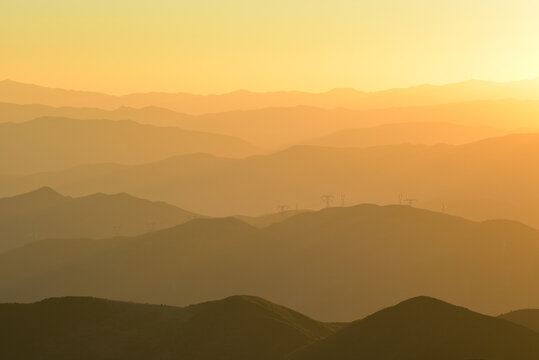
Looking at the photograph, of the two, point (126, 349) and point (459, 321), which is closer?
point (459, 321)

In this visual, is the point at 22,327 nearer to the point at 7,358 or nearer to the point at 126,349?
the point at 7,358

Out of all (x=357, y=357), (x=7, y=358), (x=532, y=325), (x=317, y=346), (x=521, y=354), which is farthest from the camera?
(x=532, y=325)

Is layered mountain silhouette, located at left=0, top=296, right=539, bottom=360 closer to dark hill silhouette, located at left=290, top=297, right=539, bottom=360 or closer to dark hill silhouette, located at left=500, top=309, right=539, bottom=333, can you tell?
dark hill silhouette, located at left=290, top=297, right=539, bottom=360

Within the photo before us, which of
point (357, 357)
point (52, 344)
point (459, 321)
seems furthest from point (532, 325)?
point (52, 344)

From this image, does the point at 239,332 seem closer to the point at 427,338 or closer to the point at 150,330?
the point at 150,330

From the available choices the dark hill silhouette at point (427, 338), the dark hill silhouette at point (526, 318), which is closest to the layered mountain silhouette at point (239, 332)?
the dark hill silhouette at point (427, 338)

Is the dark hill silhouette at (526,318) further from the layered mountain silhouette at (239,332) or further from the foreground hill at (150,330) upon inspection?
the foreground hill at (150,330)
